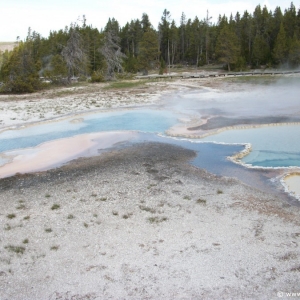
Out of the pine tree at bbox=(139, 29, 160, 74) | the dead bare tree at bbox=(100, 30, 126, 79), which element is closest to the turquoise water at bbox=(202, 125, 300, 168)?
the dead bare tree at bbox=(100, 30, 126, 79)

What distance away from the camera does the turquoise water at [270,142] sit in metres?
15.1

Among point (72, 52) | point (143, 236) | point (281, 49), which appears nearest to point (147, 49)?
point (72, 52)

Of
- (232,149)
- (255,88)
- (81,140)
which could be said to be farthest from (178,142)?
(255,88)

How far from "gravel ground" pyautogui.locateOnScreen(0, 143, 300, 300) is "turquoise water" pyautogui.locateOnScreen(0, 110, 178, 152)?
21.0 ft

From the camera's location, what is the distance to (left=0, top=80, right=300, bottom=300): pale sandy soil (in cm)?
715

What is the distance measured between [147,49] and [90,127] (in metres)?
40.1

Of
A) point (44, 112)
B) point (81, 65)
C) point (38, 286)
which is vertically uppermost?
Answer: point (81, 65)

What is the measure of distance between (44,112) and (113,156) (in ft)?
43.3

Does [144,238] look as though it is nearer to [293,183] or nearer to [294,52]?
[293,183]

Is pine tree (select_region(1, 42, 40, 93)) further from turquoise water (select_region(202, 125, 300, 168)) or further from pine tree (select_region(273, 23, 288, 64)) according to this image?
pine tree (select_region(273, 23, 288, 64))

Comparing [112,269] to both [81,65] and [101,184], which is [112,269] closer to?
[101,184]

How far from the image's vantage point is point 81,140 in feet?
62.8

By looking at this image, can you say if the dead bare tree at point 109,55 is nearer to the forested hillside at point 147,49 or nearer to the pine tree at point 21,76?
the forested hillside at point 147,49

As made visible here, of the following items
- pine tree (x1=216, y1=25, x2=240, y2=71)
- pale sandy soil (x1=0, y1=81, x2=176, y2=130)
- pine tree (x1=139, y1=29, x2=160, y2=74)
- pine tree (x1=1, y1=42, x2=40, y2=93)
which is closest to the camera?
pale sandy soil (x1=0, y1=81, x2=176, y2=130)
